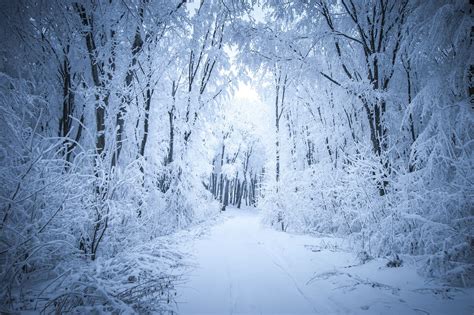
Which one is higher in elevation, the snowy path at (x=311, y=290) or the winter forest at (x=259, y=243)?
the winter forest at (x=259, y=243)

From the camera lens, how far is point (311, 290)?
2.88m

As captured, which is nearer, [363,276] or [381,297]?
[381,297]

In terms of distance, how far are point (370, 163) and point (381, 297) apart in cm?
244

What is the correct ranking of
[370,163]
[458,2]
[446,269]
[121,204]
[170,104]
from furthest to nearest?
[170,104], [370,163], [121,204], [458,2], [446,269]

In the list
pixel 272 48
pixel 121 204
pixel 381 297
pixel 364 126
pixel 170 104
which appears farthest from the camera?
pixel 170 104

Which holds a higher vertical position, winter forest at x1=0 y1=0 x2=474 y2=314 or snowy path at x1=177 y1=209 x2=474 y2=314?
winter forest at x1=0 y1=0 x2=474 y2=314

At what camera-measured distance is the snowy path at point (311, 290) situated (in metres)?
2.31

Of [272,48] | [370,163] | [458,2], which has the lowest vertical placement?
[370,163]

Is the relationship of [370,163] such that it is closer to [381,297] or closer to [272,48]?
[381,297]

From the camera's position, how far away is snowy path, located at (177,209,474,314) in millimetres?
2307

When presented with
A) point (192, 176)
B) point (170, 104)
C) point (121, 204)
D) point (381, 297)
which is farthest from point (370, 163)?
point (192, 176)

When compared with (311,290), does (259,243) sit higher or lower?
lower

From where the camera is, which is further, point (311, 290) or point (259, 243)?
point (259, 243)

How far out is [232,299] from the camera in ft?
8.55
